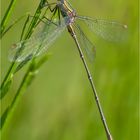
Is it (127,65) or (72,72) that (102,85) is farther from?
(72,72)

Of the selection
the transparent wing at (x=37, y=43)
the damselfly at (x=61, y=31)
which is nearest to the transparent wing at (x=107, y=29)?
the damselfly at (x=61, y=31)

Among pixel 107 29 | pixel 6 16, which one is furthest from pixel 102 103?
pixel 6 16

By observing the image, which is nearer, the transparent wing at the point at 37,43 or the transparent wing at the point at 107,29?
Result: the transparent wing at the point at 37,43

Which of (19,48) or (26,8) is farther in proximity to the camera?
(26,8)

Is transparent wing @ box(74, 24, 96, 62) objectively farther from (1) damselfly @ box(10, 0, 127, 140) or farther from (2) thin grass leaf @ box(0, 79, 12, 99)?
(2) thin grass leaf @ box(0, 79, 12, 99)

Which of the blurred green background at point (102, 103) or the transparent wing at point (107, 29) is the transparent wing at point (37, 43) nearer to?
the transparent wing at point (107, 29)

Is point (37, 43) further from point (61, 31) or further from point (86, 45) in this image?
point (86, 45)

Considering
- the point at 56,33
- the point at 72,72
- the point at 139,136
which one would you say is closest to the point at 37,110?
the point at 72,72
